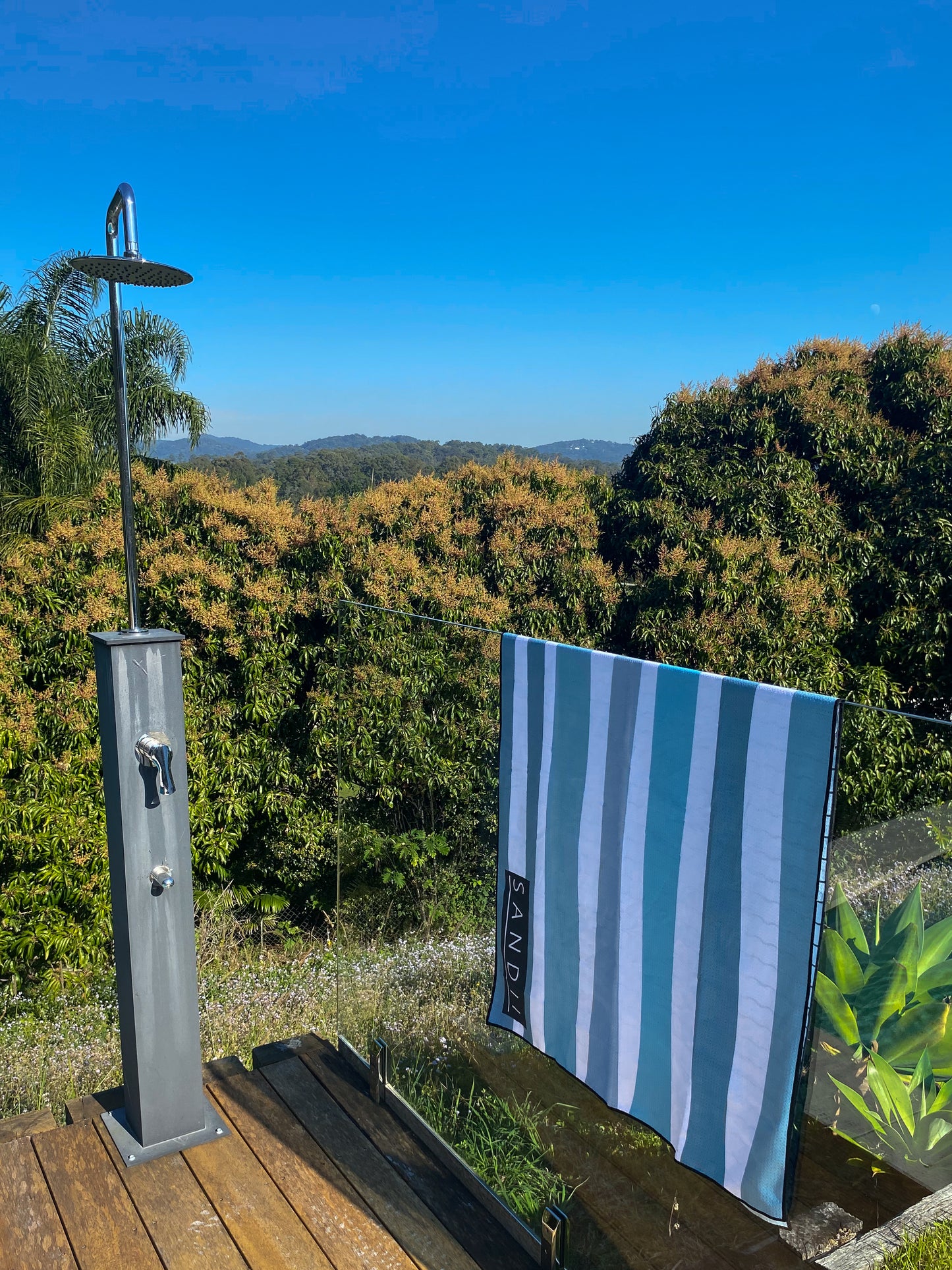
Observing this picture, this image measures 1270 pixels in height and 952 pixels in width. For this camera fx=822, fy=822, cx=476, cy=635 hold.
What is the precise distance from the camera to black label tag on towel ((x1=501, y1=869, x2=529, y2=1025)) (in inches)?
79.3

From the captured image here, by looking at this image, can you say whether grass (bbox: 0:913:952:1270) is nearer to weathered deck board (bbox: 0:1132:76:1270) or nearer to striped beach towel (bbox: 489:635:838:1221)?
striped beach towel (bbox: 489:635:838:1221)

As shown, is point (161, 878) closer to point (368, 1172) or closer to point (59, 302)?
point (368, 1172)

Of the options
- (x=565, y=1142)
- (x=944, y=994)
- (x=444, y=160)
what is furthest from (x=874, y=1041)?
(x=444, y=160)

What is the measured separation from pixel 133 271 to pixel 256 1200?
7.83 feet

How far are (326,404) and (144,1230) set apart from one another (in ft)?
84.6

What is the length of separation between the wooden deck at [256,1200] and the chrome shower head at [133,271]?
230 cm

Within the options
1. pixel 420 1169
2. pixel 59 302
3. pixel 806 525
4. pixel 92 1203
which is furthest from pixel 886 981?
pixel 59 302

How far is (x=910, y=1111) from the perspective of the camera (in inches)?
53.3

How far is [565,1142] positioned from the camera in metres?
1.86

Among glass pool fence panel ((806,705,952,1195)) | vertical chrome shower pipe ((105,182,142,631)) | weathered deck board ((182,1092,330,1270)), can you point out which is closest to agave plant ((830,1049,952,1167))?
glass pool fence panel ((806,705,952,1195))

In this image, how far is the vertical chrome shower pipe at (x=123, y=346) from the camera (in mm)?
2111

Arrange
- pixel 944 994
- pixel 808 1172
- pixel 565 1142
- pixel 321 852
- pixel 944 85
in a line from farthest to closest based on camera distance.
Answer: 1. pixel 944 85
2. pixel 321 852
3. pixel 565 1142
4. pixel 808 1172
5. pixel 944 994

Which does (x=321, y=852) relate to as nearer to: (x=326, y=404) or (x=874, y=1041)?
(x=874, y=1041)

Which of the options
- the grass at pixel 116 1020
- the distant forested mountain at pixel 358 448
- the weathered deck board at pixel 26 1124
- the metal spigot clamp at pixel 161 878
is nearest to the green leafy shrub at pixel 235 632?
the grass at pixel 116 1020
